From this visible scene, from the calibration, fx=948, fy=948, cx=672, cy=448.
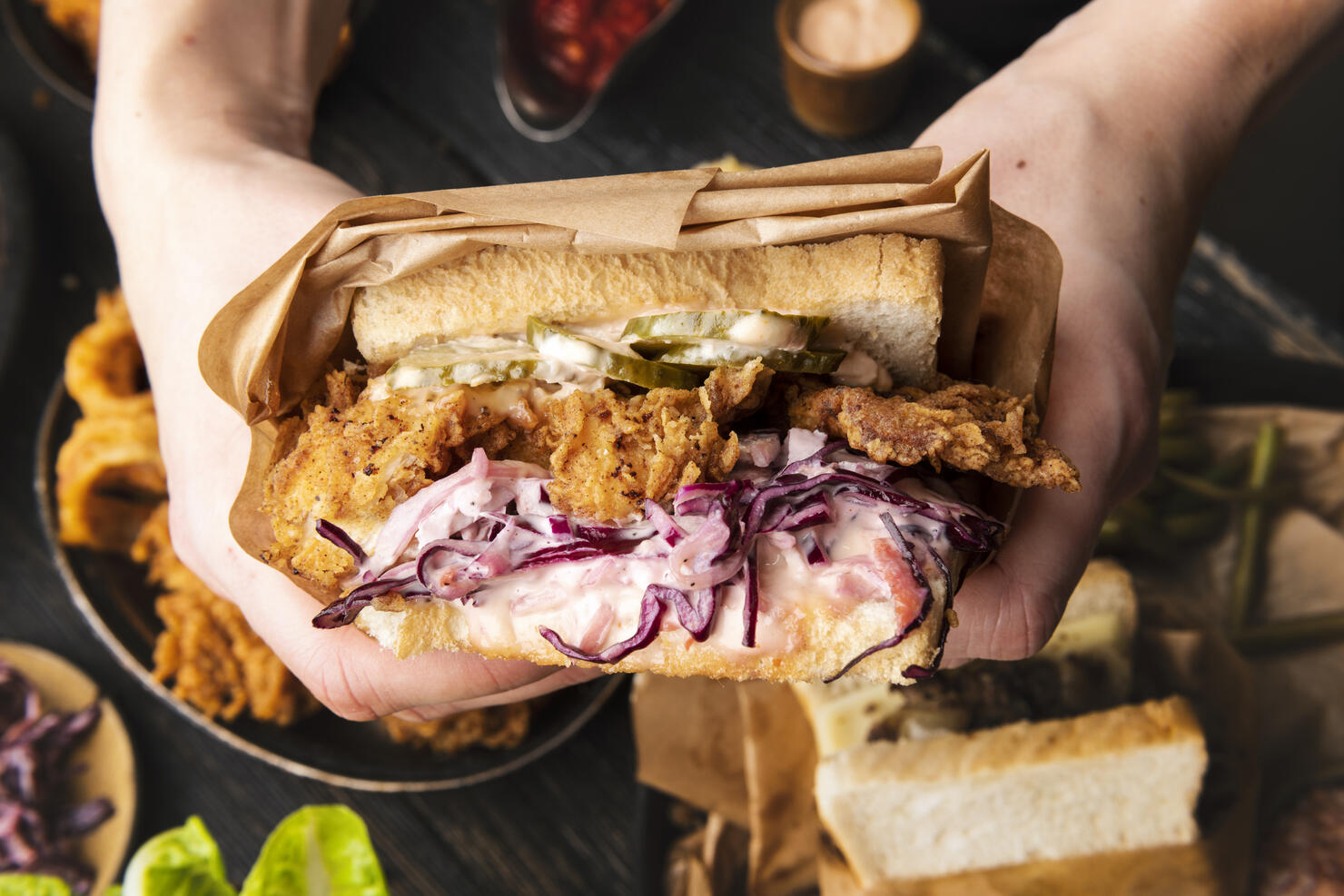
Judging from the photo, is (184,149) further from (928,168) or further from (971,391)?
(971,391)

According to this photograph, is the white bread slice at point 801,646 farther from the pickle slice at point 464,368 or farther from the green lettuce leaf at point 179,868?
the green lettuce leaf at point 179,868

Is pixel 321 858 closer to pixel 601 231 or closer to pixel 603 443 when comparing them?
pixel 603 443

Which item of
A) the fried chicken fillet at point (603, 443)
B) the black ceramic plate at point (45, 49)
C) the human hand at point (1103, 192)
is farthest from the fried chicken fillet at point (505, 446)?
the black ceramic plate at point (45, 49)

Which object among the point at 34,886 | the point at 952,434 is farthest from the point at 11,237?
the point at 952,434

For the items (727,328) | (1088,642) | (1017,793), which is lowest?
(1017,793)

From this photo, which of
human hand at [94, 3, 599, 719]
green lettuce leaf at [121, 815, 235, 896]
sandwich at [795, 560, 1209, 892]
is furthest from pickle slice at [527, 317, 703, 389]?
green lettuce leaf at [121, 815, 235, 896]

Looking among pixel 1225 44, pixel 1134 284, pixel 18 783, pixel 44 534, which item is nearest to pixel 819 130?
pixel 1225 44

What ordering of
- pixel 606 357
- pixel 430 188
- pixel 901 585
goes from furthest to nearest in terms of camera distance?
pixel 430 188 < pixel 606 357 < pixel 901 585
